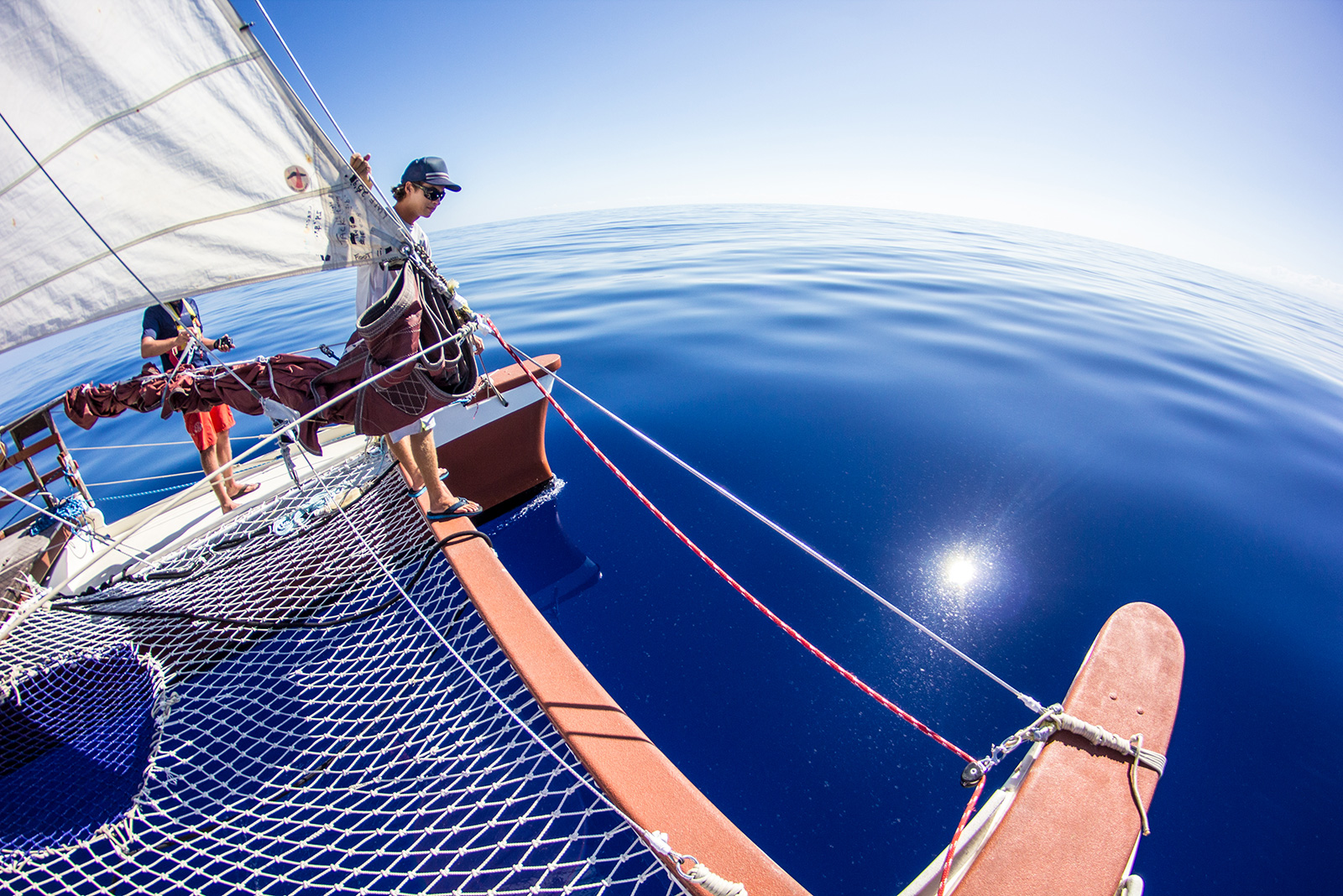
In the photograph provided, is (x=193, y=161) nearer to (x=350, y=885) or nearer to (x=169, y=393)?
(x=169, y=393)

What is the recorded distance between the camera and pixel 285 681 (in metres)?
2.90

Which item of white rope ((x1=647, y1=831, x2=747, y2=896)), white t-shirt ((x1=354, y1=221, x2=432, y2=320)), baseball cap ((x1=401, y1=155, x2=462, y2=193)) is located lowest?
white rope ((x1=647, y1=831, x2=747, y2=896))

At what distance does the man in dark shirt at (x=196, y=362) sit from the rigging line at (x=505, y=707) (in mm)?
1164

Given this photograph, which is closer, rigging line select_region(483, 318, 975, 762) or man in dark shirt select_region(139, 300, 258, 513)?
rigging line select_region(483, 318, 975, 762)

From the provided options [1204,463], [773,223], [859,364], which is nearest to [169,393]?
[859,364]

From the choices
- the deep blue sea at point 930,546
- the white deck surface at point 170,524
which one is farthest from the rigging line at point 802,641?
the white deck surface at point 170,524

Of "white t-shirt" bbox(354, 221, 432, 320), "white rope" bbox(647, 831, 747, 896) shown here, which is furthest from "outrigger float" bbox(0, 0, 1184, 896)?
"white t-shirt" bbox(354, 221, 432, 320)

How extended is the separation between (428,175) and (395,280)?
24.2 inches

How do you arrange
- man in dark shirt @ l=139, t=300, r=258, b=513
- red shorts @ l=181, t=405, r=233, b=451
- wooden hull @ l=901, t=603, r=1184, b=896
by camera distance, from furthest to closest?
red shorts @ l=181, t=405, r=233, b=451 < man in dark shirt @ l=139, t=300, r=258, b=513 < wooden hull @ l=901, t=603, r=1184, b=896

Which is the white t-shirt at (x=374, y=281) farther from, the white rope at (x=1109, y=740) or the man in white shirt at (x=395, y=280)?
the white rope at (x=1109, y=740)

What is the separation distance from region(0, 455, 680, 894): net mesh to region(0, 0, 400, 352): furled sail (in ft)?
5.74

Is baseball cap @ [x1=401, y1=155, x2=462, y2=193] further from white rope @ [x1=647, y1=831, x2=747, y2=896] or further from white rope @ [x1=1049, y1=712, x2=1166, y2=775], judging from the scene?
white rope @ [x1=1049, y1=712, x2=1166, y2=775]

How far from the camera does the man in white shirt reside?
2.60 meters

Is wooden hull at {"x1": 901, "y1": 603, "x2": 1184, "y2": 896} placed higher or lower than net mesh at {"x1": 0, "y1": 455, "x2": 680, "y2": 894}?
higher
